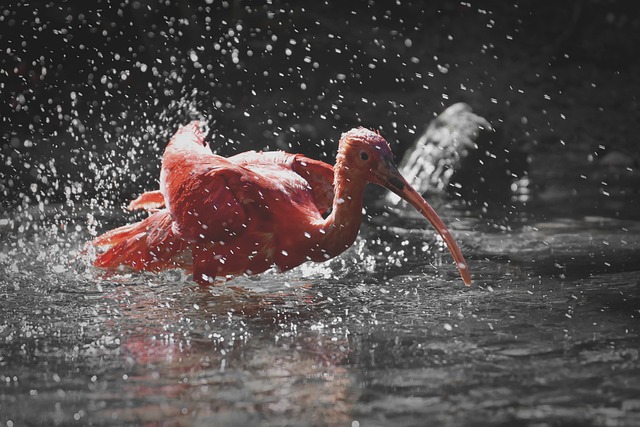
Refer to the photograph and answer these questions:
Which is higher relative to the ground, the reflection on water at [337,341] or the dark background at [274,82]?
the dark background at [274,82]

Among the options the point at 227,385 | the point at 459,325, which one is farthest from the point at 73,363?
the point at 459,325

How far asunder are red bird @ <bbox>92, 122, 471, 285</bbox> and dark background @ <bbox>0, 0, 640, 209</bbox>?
429 centimetres

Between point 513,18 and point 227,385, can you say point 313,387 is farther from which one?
point 513,18

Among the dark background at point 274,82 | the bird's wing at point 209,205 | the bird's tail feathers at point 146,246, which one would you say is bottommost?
the bird's tail feathers at point 146,246

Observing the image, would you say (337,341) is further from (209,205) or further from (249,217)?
(209,205)

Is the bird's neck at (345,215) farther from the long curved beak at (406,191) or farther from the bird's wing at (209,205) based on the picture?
the bird's wing at (209,205)

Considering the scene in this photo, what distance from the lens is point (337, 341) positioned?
3539mm

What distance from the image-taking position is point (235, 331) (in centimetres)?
370

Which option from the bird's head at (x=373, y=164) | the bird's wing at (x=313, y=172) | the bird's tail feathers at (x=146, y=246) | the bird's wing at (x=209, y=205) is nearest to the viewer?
the bird's head at (x=373, y=164)

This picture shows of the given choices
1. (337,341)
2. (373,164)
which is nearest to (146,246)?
(373,164)

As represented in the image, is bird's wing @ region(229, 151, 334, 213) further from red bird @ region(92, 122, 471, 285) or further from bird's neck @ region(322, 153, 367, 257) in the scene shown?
bird's neck @ region(322, 153, 367, 257)

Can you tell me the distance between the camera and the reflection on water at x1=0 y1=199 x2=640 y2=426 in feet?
9.13

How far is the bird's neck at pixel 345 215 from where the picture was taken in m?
4.10

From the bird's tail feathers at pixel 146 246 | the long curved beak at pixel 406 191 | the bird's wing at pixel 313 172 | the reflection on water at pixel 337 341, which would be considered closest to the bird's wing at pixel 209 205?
the bird's tail feathers at pixel 146 246
